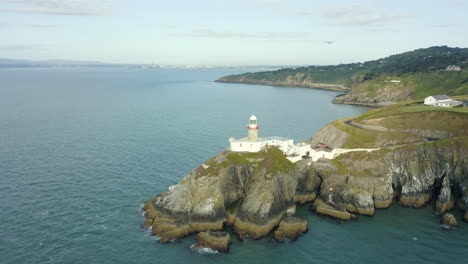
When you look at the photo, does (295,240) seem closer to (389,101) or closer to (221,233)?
Answer: (221,233)

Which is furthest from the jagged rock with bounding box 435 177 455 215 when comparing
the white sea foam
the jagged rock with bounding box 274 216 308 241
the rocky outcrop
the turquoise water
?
the white sea foam

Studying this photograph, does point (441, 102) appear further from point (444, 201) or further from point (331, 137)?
point (444, 201)

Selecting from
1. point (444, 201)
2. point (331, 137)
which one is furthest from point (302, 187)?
point (444, 201)

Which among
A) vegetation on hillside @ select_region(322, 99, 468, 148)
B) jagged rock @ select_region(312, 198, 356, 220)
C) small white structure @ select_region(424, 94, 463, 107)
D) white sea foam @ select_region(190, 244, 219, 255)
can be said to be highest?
small white structure @ select_region(424, 94, 463, 107)

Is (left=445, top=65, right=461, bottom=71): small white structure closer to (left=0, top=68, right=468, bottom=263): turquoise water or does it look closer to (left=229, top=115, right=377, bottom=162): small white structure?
(left=0, top=68, right=468, bottom=263): turquoise water

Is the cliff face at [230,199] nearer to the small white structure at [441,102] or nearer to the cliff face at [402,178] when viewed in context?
the cliff face at [402,178]

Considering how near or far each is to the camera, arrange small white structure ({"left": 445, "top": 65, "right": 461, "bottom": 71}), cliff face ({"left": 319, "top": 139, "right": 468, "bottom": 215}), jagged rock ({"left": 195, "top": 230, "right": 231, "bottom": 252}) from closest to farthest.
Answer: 1. jagged rock ({"left": 195, "top": 230, "right": 231, "bottom": 252})
2. cliff face ({"left": 319, "top": 139, "right": 468, "bottom": 215})
3. small white structure ({"left": 445, "top": 65, "right": 461, "bottom": 71})
